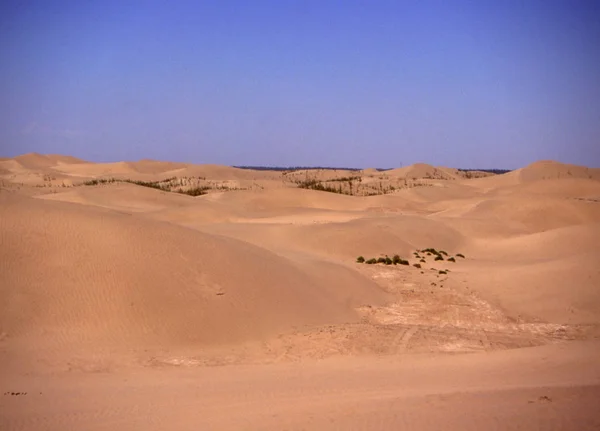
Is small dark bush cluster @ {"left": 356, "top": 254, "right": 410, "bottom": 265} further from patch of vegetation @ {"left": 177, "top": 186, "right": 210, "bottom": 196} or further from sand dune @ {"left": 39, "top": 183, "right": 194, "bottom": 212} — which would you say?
patch of vegetation @ {"left": 177, "top": 186, "right": 210, "bottom": 196}

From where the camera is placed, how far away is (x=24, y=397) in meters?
7.21

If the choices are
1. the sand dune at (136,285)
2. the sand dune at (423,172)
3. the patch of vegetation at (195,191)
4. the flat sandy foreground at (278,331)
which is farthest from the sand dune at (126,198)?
the sand dune at (423,172)

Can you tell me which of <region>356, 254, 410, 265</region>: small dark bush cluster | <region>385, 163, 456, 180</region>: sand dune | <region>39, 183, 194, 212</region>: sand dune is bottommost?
<region>356, 254, 410, 265</region>: small dark bush cluster

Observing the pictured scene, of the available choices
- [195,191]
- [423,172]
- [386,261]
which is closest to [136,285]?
[386,261]

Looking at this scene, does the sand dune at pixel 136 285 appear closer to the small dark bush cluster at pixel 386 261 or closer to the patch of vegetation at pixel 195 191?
the small dark bush cluster at pixel 386 261

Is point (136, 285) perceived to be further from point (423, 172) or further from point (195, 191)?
point (423, 172)

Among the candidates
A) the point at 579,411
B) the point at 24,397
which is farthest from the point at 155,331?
the point at 579,411

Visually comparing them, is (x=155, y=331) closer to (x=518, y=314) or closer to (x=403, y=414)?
(x=403, y=414)

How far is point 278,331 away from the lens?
11.3m

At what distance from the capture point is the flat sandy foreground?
639cm

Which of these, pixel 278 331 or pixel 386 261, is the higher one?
pixel 386 261

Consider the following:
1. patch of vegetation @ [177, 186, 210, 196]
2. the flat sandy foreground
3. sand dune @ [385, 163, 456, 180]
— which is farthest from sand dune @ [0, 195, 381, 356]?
sand dune @ [385, 163, 456, 180]

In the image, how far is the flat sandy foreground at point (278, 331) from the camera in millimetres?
6395

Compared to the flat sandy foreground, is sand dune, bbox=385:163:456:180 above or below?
above
